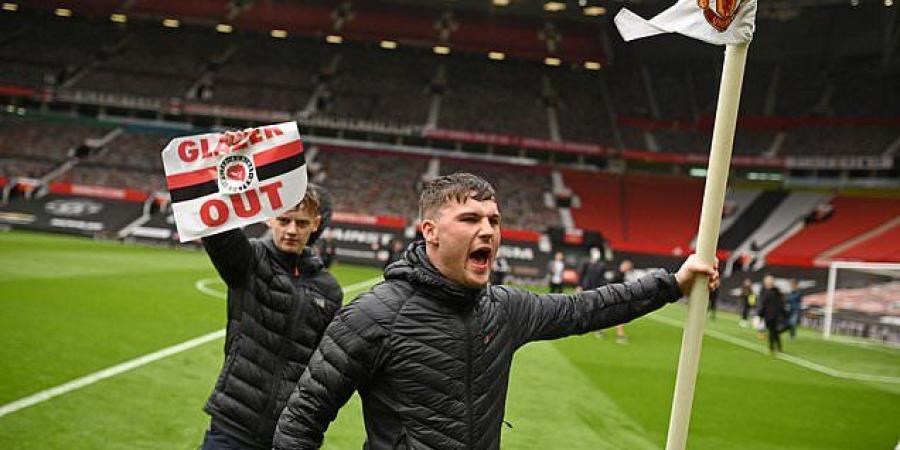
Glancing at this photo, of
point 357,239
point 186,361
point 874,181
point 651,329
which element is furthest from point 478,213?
point 874,181

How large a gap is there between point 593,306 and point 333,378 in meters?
1.33

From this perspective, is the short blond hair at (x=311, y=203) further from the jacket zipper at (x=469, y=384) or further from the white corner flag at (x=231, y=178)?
the jacket zipper at (x=469, y=384)

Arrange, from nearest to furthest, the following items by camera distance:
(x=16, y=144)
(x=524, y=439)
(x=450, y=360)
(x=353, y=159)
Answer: (x=450, y=360) → (x=524, y=439) → (x=16, y=144) → (x=353, y=159)

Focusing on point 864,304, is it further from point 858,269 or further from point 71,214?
point 71,214

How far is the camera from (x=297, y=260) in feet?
14.5

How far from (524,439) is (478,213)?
5912 millimetres

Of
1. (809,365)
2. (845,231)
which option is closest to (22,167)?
(809,365)

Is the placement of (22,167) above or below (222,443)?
above

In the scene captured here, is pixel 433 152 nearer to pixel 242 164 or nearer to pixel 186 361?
pixel 186 361

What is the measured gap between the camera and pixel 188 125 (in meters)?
52.7

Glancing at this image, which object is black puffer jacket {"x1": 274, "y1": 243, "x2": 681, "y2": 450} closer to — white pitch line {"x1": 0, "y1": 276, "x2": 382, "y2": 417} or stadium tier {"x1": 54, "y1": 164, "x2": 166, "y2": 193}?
white pitch line {"x1": 0, "y1": 276, "x2": 382, "y2": 417}

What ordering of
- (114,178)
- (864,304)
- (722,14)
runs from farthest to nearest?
(114,178) < (864,304) < (722,14)

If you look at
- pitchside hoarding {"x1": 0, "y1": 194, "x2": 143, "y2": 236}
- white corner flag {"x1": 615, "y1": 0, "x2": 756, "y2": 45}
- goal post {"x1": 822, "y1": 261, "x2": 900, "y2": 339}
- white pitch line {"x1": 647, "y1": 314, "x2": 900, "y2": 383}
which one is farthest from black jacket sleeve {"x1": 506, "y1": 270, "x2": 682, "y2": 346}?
pitchside hoarding {"x1": 0, "y1": 194, "x2": 143, "y2": 236}

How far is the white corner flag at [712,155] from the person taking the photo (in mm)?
3146
